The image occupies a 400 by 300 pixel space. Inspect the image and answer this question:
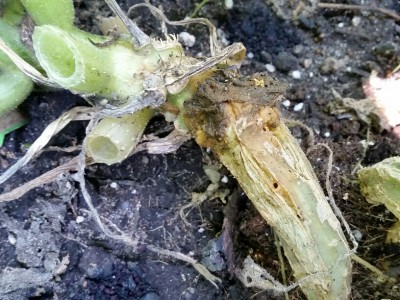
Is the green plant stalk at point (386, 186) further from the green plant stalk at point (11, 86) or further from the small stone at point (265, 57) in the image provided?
the green plant stalk at point (11, 86)

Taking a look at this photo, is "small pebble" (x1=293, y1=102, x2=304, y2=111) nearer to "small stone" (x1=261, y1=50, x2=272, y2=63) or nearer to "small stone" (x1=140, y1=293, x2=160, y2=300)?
"small stone" (x1=261, y1=50, x2=272, y2=63)

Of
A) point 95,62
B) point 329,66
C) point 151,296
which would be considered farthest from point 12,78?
point 329,66

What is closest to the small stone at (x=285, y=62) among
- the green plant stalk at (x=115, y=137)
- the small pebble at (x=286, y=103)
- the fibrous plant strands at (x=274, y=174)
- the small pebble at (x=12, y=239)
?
the small pebble at (x=286, y=103)

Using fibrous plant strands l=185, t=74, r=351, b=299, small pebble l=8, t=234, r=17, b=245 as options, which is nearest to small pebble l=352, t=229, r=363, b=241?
fibrous plant strands l=185, t=74, r=351, b=299

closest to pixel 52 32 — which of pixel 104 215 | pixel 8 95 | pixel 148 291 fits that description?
pixel 8 95

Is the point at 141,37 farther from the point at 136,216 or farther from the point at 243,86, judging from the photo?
the point at 136,216
